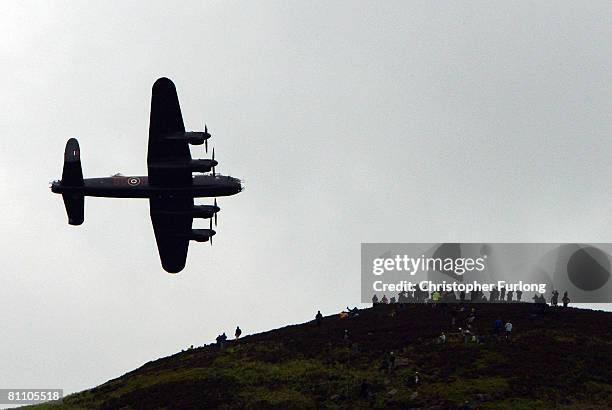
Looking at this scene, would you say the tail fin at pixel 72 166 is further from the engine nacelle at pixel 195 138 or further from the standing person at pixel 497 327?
the standing person at pixel 497 327

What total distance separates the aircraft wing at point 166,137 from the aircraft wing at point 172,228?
7.78 feet

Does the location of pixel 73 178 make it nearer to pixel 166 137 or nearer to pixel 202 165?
pixel 166 137

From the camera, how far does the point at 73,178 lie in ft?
229

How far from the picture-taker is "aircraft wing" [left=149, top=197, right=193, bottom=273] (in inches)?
2822

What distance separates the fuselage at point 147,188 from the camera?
229 feet

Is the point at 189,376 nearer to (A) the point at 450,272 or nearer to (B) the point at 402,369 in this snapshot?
(B) the point at 402,369

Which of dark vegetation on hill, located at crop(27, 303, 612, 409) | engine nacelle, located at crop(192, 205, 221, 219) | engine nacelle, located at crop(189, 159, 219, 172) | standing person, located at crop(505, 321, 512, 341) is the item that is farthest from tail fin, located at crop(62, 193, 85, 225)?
standing person, located at crop(505, 321, 512, 341)

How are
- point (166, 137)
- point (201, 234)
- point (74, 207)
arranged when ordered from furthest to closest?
point (201, 234) < point (74, 207) < point (166, 137)

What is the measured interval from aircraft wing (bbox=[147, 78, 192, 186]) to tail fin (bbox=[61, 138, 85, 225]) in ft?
18.3

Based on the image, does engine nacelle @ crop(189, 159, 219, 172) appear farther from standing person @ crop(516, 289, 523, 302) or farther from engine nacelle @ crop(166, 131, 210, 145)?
standing person @ crop(516, 289, 523, 302)

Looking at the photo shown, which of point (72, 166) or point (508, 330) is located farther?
point (72, 166)

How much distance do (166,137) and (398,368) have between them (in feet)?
75.7

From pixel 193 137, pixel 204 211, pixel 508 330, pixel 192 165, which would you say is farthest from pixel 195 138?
pixel 508 330

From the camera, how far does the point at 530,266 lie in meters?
77.7
